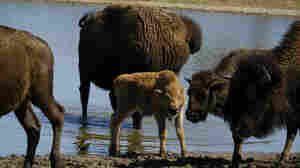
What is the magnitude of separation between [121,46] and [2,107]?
13.5 feet

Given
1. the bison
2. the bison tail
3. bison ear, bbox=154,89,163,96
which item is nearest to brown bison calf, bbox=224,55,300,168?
the bison

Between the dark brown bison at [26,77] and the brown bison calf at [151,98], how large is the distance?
1.61 metres

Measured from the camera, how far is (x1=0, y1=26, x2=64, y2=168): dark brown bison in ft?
25.1

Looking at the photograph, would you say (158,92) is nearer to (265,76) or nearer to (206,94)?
(206,94)

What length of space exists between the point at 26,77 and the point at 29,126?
0.65 meters

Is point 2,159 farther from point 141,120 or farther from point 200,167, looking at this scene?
point 141,120

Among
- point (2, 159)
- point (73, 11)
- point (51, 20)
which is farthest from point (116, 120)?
point (73, 11)

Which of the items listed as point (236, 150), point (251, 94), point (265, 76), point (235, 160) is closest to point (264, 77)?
point (265, 76)

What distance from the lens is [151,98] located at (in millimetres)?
9289

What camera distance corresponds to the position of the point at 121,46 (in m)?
11.5

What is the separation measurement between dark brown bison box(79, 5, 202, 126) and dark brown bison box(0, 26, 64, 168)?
3.23 meters

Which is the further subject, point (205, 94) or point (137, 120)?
point (137, 120)

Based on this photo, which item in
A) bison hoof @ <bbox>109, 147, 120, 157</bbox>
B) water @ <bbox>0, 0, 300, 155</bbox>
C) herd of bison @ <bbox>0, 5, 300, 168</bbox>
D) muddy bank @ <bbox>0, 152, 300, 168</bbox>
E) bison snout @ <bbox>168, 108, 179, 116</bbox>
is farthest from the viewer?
water @ <bbox>0, 0, 300, 155</bbox>

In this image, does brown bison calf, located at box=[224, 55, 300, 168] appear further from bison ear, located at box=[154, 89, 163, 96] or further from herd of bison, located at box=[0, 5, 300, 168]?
bison ear, located at box=[154, 89, 163, 96]
